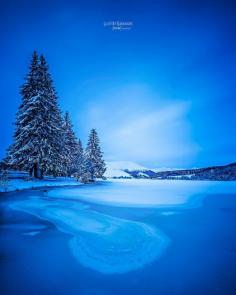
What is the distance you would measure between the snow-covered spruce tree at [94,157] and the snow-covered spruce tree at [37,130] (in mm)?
13198

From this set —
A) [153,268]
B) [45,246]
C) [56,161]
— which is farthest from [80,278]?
[56,161]

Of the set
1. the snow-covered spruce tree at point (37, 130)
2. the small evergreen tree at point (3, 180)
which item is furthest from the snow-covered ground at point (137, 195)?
the snow-covered spruce tree at point (37, 130)

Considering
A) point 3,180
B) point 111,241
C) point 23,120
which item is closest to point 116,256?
point 111,241

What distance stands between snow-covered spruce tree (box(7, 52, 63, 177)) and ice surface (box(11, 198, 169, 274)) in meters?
14.0

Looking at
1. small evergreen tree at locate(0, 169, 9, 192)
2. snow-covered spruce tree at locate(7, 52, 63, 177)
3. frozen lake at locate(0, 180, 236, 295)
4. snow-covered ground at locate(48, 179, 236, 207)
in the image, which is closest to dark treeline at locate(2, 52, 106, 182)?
snow-covered spruce tree at locate(7, 52, 63, 177)

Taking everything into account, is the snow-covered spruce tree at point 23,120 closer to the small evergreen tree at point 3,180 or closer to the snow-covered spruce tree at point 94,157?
the small evergreen tree at point 3,180

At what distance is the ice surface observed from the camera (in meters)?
3.53

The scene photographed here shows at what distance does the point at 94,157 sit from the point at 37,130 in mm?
17521

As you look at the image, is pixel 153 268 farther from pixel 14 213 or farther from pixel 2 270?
pixel 14 213

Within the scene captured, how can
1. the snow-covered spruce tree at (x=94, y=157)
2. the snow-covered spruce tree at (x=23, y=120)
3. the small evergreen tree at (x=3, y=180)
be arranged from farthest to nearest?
the snow-covered spruce tree at (x=94, y=157) < the snow-covered spruce tree at (x=23, y=120) < the small evergreen tree at (x=3, y=180)

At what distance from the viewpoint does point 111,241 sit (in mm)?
4625

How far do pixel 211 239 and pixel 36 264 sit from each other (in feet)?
13.3

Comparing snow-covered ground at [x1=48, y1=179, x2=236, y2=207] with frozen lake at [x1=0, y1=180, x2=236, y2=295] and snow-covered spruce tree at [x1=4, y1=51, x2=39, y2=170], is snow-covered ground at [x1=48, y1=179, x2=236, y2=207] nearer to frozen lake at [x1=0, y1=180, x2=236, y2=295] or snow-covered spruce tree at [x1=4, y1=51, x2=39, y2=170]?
frozen lake at [x1=0, y1=180, x2=236, y2=295]

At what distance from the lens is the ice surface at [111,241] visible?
11.6 ft
